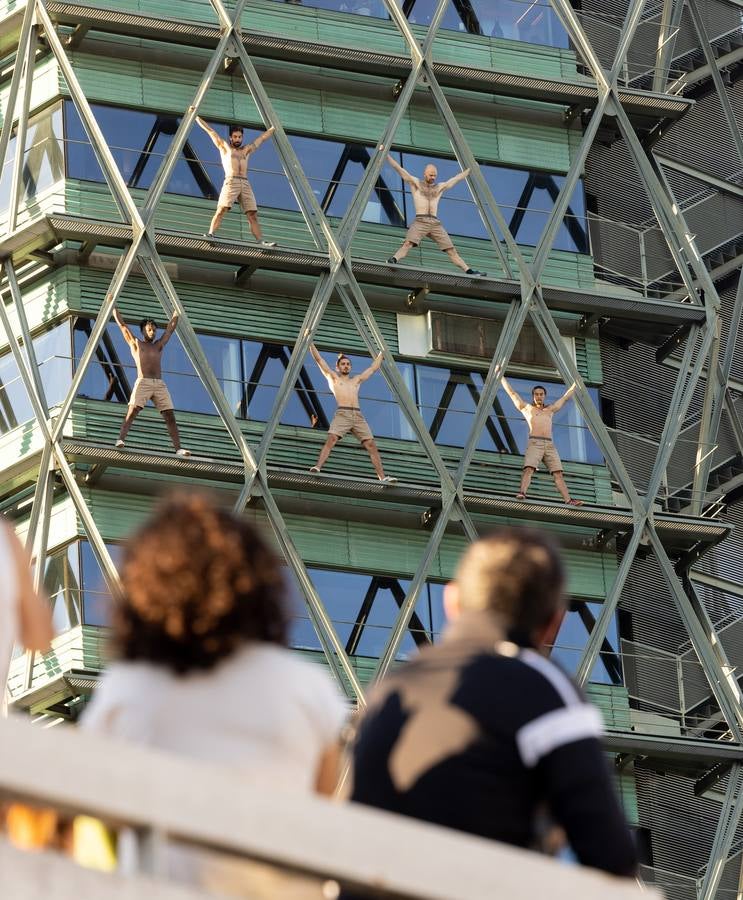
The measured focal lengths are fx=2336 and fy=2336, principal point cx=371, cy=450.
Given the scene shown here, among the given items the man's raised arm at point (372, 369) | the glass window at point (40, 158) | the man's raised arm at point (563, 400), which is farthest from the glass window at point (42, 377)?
the man's raised arm at point (563, 400)

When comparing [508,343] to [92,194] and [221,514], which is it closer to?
[92,194]

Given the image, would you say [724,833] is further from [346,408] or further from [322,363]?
[322,363]

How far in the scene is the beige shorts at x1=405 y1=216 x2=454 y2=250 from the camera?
29500mm

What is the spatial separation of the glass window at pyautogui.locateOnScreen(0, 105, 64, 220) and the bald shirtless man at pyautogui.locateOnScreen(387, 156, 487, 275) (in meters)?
4.21

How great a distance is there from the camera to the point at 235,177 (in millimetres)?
28406

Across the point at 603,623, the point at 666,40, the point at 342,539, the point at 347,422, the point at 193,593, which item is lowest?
the point at 193,593

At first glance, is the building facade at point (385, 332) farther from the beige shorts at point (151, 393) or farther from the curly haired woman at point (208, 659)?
the curly haired woman at point (208, 659)

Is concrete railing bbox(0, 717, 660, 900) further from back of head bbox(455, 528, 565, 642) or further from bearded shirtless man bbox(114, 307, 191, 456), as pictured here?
bearded shirtless man bbox(114, 307, 191, 456)

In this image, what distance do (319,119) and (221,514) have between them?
1016 inches

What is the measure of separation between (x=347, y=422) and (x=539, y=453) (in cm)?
261

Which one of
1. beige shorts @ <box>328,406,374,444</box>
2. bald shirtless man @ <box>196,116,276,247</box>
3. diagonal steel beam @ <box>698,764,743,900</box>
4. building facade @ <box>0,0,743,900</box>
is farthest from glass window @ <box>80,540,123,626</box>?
diagonal steel beam @ <box>698,764,743,900</box>

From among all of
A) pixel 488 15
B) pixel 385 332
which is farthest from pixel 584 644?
pixel 488 15

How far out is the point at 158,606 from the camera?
16.3ft

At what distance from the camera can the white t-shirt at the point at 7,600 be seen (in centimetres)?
546
